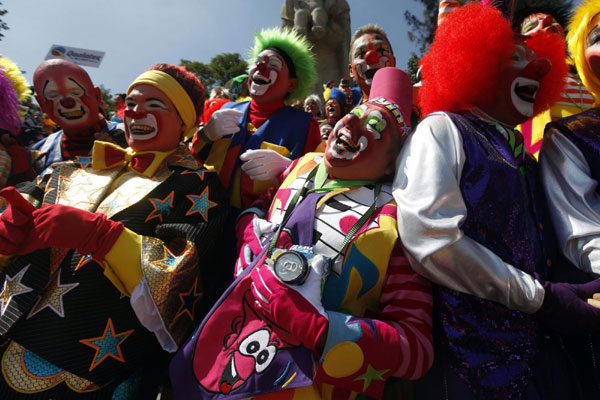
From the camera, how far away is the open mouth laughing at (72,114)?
2.41 m

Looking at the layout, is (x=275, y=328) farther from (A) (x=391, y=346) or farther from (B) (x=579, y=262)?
(B) (x=579, y=262)

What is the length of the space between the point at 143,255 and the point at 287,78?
1.83 metres

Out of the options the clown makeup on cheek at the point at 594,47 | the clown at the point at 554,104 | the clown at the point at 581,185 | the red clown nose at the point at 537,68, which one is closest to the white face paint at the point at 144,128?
the red clown nose at the point at 537,68

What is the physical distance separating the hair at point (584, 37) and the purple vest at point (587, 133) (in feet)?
0.82

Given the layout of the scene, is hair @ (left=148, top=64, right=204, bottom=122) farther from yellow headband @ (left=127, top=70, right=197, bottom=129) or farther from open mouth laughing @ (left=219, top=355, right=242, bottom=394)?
open mouth laughing @ (left=219, top=355, right=242, bottom=394)

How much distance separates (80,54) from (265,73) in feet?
30.7

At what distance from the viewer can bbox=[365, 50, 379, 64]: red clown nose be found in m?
2.83

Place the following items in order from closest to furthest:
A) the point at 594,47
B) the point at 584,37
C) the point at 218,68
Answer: the point at 594,47
the point at 584,37
the point at 218,68

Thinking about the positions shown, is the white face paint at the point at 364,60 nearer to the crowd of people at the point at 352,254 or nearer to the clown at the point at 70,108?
the crowd of people at the point at 352,254

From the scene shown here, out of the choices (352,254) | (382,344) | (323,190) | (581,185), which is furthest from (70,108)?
(581,185)

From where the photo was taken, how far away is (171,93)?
213cm

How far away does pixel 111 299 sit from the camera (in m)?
1.71

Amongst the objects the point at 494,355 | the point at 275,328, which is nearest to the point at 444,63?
the point at 494,355

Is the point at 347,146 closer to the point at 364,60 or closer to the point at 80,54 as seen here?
the point at 364,60
